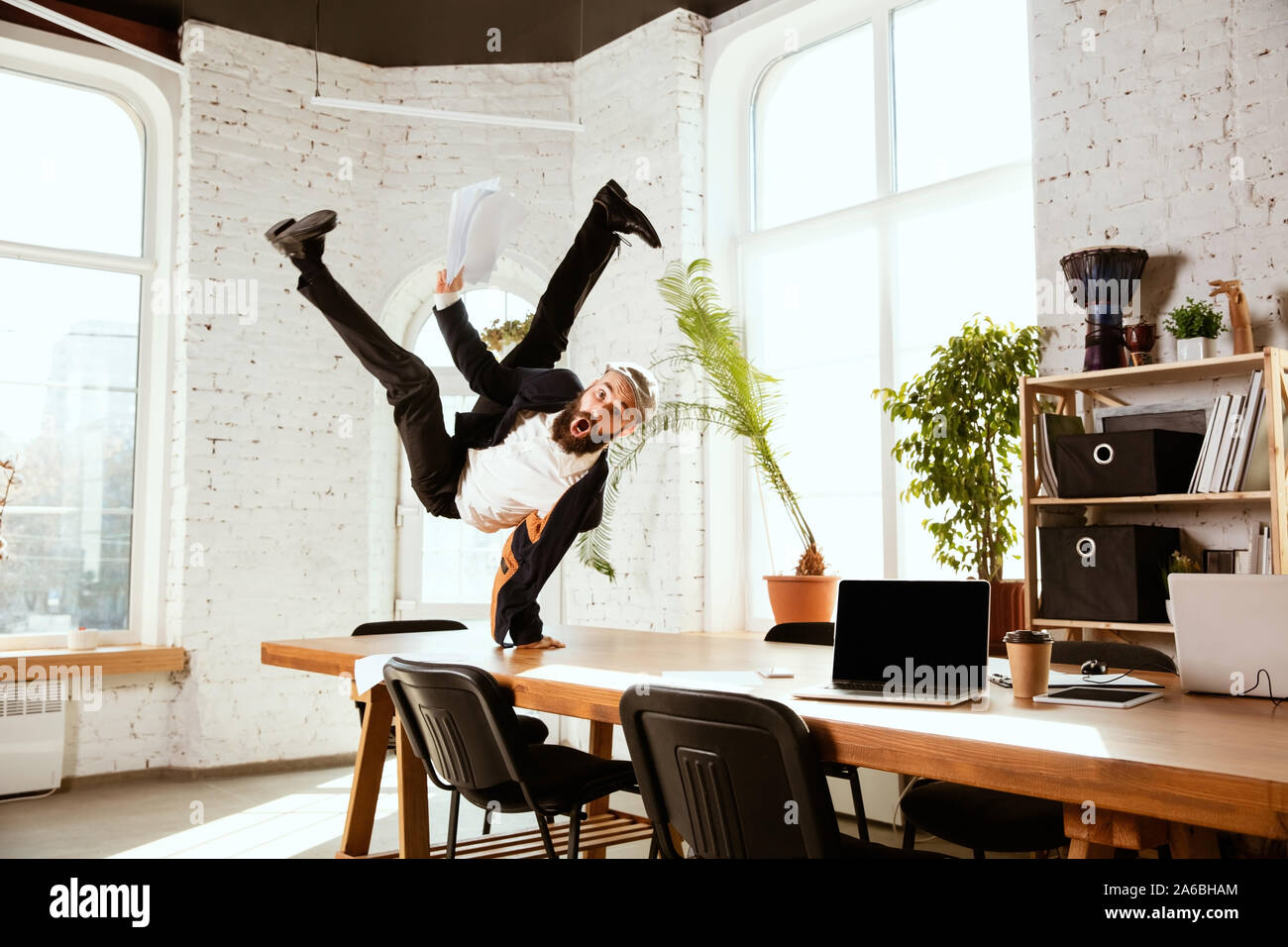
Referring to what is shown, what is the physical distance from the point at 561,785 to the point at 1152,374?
2385 millimetres

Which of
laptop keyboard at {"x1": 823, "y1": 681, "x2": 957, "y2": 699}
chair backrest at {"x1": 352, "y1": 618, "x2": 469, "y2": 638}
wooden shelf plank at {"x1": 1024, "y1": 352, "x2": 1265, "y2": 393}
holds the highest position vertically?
wooden shelf plank at {"x1": 1024, "y1": 352, "x2": 1265, "y2": 393}

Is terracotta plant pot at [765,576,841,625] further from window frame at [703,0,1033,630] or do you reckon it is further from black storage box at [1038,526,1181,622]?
black storage box at [1038,526,1181,622]

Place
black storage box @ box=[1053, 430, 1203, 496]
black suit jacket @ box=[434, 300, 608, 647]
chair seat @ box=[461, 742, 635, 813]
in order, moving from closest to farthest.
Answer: chair seat @ box=[461, 742, 635, 813], black suit jacket @ box=[434, 300, 608, 647], black storage box @ box=[1053, 430, 1203, 496]

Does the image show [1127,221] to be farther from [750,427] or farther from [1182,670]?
[1182,670]

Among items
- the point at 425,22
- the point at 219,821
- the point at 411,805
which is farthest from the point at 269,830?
the point at 425,22

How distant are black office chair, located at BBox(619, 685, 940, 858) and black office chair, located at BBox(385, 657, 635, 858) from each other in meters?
0.53

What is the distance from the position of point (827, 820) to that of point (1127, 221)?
2.94m

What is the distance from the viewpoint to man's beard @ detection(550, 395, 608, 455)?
10.5 feet

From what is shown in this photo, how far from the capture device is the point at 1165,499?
343 centimetres

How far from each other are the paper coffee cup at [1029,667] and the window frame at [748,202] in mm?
2823

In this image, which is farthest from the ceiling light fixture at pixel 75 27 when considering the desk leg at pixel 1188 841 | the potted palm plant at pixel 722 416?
the desk leg at pixel 1188 841

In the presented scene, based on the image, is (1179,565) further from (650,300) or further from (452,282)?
(650,300)

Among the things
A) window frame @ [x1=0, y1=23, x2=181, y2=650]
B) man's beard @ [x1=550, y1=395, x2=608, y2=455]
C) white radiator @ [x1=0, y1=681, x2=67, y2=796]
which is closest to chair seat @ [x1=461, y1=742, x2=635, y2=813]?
man's beard @ [x1=550, y1=395, x2=608, y2=455]
